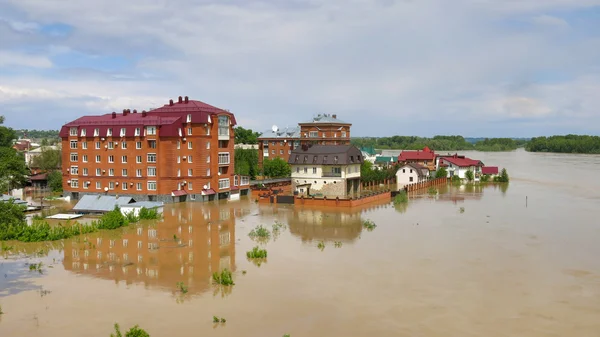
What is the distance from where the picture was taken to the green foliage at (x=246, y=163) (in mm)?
58253

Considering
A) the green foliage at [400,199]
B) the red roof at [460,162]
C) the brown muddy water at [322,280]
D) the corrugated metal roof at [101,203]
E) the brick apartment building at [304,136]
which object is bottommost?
the brown muddy water at [322,280]

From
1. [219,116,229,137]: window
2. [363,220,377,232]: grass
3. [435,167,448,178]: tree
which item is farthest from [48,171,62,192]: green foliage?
[435,167,448,178]: tree

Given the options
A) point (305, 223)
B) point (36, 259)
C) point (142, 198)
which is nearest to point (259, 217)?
point (305, 223)

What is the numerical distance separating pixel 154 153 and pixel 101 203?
279 inches

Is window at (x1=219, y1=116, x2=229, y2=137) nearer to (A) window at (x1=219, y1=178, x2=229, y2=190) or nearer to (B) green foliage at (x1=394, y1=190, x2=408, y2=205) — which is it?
(A) window at (x1=219, y1=178, x2=229, y2=190)

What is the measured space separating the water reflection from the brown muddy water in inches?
3.1

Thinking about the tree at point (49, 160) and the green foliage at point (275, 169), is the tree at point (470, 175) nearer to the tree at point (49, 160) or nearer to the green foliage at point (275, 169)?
the green foliage at point (275, 169)

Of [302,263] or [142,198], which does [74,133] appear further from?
[302,263]

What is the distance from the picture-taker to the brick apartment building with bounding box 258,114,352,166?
6731cm

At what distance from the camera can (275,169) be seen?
62.3m

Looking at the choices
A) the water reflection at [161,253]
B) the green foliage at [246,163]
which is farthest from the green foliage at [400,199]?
the green foliage at [246,163]

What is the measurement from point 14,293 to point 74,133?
96.4 feet

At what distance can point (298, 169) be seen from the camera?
4744cm

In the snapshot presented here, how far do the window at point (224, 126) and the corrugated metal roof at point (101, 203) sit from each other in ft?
37.0
